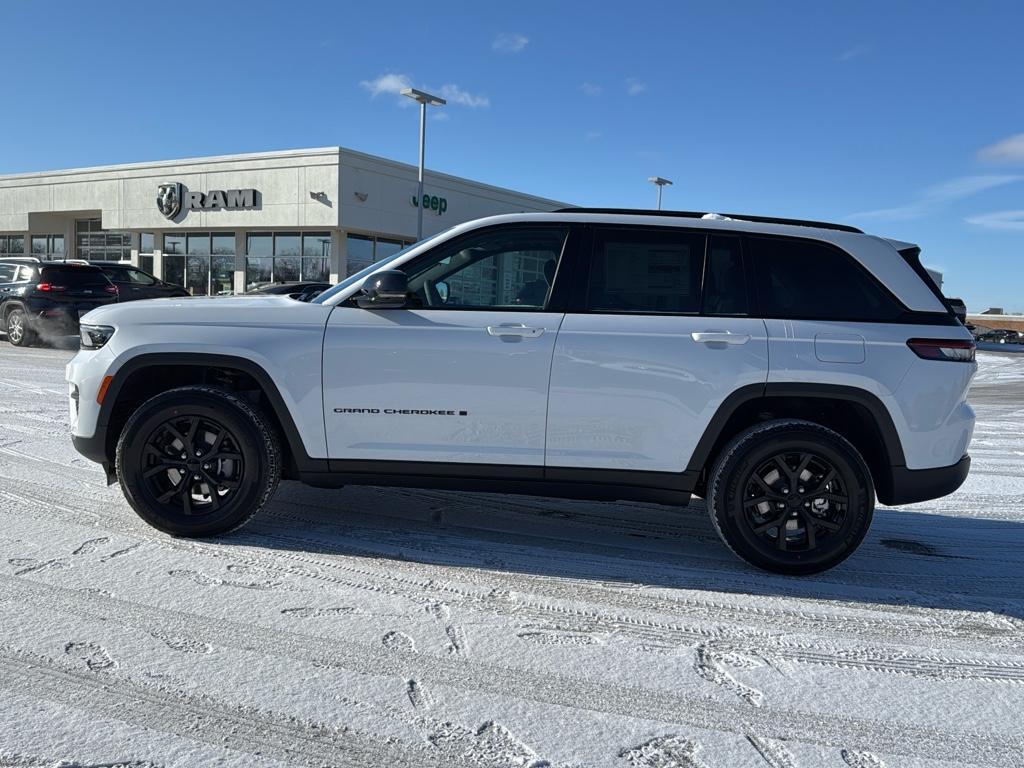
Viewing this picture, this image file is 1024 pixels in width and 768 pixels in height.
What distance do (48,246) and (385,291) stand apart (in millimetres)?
41476

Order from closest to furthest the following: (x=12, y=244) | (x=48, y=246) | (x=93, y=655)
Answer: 1. (x=93, y=655)
2. (x=48, y=246)
3. (x=12, y=244)

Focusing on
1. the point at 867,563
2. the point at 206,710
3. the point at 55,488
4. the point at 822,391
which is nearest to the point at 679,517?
the point at 867,563

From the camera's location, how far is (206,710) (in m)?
2.41

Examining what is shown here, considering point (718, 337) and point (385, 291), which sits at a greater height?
point (385, 291)

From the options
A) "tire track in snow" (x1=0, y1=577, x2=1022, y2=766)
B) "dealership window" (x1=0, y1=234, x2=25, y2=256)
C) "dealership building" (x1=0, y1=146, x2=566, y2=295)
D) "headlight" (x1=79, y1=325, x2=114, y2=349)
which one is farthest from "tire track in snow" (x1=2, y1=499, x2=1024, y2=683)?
"dealership window" (x1=0, y1=234, x2=25, y2=256)

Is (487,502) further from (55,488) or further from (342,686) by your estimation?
(55,488)

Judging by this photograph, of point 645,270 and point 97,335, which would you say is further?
point 97,335

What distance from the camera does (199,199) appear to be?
99.9ft

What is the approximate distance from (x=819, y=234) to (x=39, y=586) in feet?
13.7

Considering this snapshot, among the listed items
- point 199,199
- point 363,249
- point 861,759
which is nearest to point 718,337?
point 861,759

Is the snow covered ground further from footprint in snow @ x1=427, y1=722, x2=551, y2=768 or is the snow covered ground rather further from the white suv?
the white suv

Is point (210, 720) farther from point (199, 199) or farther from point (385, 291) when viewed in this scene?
point (199, 199)

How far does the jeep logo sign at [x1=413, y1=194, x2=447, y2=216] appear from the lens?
3075 centimetres

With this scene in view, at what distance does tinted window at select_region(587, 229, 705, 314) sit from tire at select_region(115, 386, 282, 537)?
1938 mm
